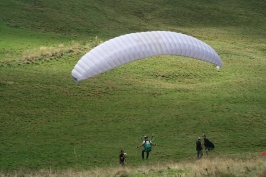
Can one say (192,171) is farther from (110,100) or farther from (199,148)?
(110,100)

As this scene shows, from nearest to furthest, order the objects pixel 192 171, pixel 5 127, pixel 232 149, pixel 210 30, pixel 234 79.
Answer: pixel 192 171 < pixel 232 149 < pixel 5 127 < pixel 234 79 < pixel 210 30

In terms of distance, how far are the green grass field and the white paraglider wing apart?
4104mm

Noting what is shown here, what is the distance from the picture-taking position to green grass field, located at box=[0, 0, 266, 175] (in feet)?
73.6

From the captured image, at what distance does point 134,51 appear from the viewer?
19094 millimetres

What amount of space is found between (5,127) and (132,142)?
6535 mm

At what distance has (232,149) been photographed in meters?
22.5

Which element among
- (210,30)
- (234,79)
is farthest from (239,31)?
(234,79)

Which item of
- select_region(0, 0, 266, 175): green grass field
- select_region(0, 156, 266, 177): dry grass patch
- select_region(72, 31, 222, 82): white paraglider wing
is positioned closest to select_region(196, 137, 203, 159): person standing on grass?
select_region(0, 0, 266, 175): green grass field

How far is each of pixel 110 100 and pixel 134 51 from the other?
1079 centimetres

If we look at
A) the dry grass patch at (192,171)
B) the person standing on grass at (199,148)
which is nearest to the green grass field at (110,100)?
the person standing on grass at (199,148)

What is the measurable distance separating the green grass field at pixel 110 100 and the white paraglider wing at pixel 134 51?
4.10 metres

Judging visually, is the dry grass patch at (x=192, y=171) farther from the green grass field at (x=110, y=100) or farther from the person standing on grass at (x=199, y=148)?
the green grass field at (x=110, y=100)

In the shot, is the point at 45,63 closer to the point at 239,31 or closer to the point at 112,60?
the point at 112,60

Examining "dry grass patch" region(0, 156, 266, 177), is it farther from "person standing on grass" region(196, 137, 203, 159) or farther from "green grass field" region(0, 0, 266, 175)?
"green grass field" region(0, 0, 266, 175)
